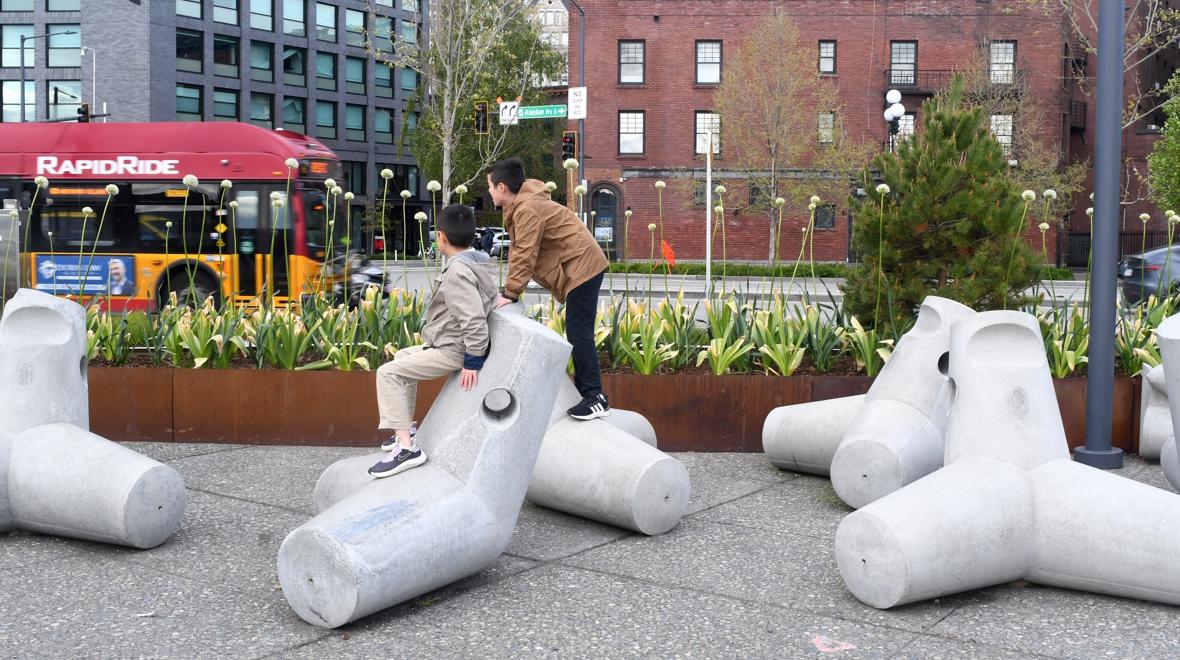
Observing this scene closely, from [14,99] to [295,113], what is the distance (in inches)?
526

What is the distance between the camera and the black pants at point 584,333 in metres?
6.55

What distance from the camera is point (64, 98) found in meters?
53.9

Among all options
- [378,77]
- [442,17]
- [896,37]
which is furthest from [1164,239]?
[378,77]

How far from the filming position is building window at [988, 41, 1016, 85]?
143 feet

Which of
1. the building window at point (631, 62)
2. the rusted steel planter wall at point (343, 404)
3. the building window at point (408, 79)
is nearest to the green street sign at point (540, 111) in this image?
the rusted steel planter wall at point (343, 404)

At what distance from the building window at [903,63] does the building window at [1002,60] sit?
2891 mm

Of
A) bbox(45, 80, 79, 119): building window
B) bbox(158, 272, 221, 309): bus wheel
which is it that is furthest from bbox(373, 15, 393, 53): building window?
bbox(158, 272, 221, 309): bus wheel

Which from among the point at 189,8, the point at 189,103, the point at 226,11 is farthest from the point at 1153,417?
the point at 226,11

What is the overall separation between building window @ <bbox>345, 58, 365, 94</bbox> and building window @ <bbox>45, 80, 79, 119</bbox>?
14.8 meters

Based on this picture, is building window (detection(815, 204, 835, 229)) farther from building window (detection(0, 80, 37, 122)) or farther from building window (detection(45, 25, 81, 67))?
building window (detection(0, 80, 37, 122))

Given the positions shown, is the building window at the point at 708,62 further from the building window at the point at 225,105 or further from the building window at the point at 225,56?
the building window at the point at 225,56

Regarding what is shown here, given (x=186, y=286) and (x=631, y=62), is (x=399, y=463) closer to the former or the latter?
(x=186, y=286)

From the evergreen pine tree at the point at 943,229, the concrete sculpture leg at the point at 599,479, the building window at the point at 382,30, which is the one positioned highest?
the building window at the point at 382,30

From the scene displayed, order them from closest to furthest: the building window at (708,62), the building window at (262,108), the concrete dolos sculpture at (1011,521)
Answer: the concrete dolos sculpture at (1011,521), the building window at (708,62), the building window at (262,108)
